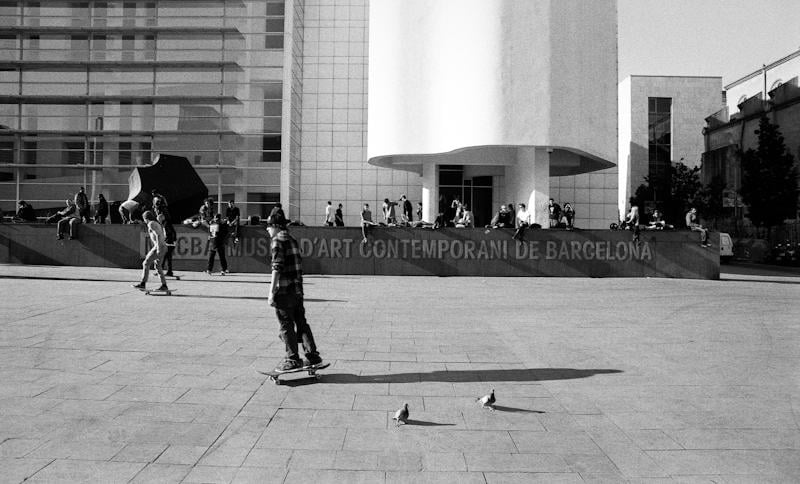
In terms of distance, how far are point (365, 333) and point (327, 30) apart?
106 ft

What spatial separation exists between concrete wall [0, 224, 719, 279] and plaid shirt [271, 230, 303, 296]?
14321 millimetres

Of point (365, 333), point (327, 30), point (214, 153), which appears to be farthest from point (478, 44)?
point (365, 333)

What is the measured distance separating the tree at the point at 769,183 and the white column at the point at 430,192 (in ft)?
68.0

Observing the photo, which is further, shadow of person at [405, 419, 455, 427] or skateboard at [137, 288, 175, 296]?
skateboard at [137, 288, 175, 296]

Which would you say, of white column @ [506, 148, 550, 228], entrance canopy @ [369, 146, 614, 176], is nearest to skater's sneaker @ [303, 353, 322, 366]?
entrance canopy @ [369, 146, 614, 176]

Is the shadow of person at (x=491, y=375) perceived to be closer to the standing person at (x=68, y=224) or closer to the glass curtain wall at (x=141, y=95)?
the standing person at (x=68, y=224)

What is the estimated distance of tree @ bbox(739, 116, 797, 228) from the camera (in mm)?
37938

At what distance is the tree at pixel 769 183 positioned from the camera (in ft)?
124

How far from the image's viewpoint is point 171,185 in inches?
992

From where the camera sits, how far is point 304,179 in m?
38.0

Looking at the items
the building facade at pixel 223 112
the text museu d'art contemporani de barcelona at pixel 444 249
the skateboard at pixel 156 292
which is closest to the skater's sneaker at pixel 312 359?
the skateboard at pixel 156 292

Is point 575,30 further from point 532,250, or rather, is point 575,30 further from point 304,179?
point 304,179

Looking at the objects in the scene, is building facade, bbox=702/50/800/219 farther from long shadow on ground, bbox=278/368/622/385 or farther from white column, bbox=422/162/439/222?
long shadow on ground, bbox=278/368/622/385

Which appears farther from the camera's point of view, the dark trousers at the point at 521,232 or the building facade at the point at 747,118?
the building facade at the point at 747,118
